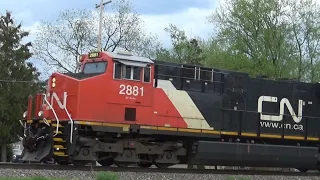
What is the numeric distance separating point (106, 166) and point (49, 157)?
6.84 ft

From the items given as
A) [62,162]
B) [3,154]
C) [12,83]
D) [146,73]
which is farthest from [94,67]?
Result: [3,154]

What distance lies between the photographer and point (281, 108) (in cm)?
2097

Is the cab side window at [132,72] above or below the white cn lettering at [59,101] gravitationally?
above

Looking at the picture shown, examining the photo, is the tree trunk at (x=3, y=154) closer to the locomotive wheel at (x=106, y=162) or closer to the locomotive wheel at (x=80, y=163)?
the locomotive wheel at (x=106, y=162)

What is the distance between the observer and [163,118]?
17.8 m

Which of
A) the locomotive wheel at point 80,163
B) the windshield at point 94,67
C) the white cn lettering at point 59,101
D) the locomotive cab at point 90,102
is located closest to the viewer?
the locomotive cab at point 90,102

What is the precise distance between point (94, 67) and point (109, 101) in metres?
1.54

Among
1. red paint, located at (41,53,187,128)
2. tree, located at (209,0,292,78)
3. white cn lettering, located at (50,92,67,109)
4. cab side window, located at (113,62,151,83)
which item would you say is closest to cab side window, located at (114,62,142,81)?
cab side window, located at (113,62,151,83)

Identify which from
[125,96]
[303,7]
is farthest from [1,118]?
[125,96]

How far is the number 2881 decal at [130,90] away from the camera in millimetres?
17094

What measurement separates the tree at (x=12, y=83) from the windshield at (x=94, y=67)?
80.6ft

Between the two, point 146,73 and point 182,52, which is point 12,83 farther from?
point 146,73

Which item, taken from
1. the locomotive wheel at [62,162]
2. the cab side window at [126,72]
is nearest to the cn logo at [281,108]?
the cab side window at [126,72]

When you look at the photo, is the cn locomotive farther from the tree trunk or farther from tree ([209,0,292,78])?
the tree trunk
